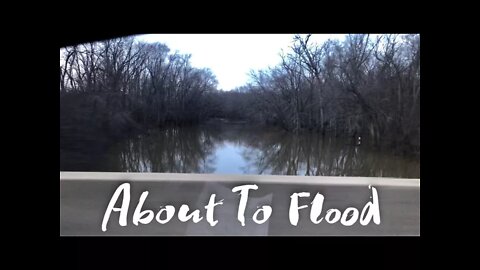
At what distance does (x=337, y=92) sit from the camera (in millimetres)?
1904

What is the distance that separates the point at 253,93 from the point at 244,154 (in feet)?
1.07

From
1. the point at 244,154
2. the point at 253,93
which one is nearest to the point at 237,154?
the point at 244,154

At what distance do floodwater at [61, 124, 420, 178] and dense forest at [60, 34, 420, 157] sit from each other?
61 mm

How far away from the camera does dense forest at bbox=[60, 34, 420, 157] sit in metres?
1.85

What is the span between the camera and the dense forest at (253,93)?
185cm

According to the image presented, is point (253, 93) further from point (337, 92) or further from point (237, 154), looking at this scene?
point (337, 92)

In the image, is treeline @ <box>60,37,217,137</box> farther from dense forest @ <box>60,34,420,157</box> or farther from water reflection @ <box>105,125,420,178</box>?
water reflection @ <box>105,125,420,178</box>

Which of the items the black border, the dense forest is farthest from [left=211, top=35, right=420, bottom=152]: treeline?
the black border
